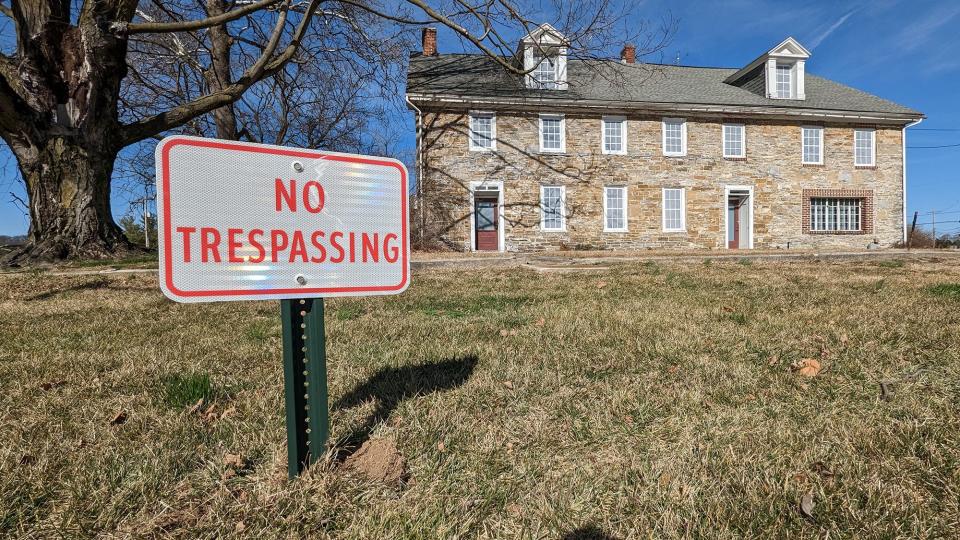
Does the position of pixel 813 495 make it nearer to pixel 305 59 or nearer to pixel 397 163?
pixel 397 163

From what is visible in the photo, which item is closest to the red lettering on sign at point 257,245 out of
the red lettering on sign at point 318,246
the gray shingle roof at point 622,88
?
the red lettering on sign at point 318,246

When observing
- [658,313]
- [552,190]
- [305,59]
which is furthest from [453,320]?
[552,190]

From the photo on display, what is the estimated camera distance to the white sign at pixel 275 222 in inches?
49.0

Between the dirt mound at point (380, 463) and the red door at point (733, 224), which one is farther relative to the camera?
the red door at point (733, 224)

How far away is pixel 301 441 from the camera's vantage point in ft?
4.98

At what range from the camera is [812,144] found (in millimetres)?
17969

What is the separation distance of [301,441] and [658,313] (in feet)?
11.7

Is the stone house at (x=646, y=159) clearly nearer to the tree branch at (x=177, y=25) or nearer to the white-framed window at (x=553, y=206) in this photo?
the white-framed window at (x=553, y=206)

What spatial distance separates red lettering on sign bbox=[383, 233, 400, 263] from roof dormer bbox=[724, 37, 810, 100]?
2161 cm

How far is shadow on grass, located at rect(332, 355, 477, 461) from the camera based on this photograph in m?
1.96

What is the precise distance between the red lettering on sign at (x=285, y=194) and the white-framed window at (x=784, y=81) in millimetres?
22346

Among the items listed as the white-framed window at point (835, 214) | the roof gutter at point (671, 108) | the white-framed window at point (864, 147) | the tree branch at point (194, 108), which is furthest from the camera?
the white-framed window at point (835, 214)

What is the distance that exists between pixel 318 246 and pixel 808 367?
2773mm

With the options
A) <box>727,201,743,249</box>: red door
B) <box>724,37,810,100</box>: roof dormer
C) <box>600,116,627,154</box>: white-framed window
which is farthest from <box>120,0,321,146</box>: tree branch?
<box>724,37,810,100</box>: roof dormer
